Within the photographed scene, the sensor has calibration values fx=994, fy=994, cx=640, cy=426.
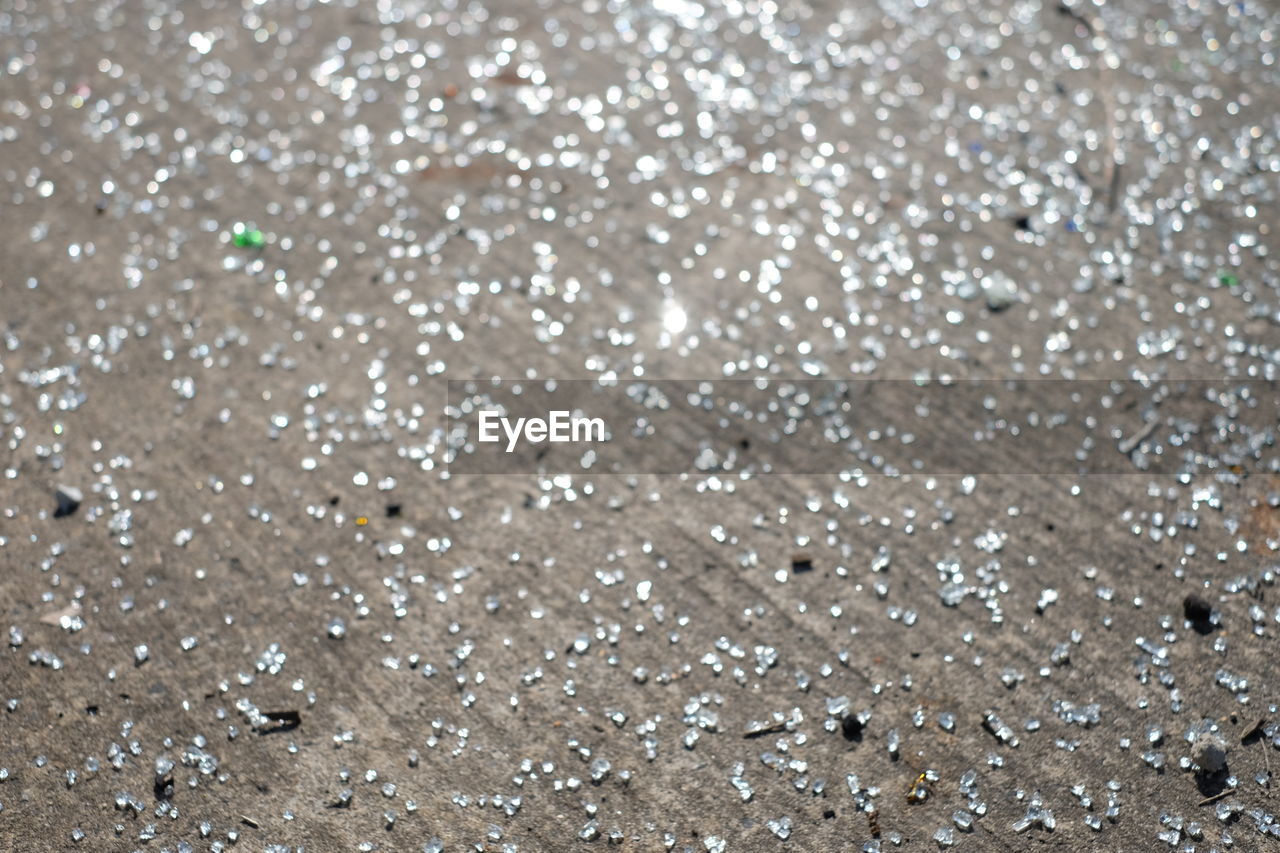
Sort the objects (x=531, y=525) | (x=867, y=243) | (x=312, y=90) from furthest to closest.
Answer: (x=312, y=90) < (x=867, y=243) < (x=531, y=525)

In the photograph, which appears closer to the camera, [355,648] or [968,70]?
[355,648]

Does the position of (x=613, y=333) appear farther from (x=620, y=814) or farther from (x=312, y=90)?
(x=312, y=90)

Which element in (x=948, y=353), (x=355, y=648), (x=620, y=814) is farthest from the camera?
(x=948, y=353)

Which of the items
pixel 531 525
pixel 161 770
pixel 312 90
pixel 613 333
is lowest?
pixel 161 770

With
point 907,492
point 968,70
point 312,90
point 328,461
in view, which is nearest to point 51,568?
point 328,461

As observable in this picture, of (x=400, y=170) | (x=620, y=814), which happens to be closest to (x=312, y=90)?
(x=400, y=170)

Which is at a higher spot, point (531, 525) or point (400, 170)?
point (400, 170)

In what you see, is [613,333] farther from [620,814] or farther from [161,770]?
[161,770]
